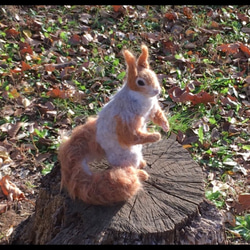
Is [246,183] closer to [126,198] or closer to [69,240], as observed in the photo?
[126,198]

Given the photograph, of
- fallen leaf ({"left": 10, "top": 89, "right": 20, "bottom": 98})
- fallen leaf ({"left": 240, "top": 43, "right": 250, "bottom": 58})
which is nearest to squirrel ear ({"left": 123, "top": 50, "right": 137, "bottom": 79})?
fallen leaf ({"left": 10, "top": 89, "right": 20, "bottom": 98})

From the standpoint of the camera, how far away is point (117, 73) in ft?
13.2

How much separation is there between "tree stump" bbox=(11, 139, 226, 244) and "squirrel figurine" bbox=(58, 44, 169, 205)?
7 centimetres

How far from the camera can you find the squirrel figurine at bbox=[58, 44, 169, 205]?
6.68ft

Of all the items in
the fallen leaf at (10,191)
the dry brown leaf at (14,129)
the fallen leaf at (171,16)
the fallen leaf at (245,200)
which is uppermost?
the fallen leaf at (171,16)

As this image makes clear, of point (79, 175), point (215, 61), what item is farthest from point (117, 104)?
point (215, 61)

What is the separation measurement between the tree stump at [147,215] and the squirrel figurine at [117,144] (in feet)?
0.23

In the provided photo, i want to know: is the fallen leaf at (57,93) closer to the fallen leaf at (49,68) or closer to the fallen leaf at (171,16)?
the fallen leaf at (49,68)

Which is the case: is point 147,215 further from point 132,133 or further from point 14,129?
point 14,129

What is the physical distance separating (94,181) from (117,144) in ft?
0.78

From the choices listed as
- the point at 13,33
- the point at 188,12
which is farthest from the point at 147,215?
the point at 188,12

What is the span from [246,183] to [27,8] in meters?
3.32

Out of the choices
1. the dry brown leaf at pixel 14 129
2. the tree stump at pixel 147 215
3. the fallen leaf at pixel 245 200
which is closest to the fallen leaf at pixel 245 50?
the fallen leaf at pixel 245 200

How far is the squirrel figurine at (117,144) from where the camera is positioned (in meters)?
2.04
